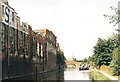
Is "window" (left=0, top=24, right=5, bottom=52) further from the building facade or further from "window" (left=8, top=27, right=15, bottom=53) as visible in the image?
"window" (left=8, top=27, right=15, bottom=53)

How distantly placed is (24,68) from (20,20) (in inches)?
339

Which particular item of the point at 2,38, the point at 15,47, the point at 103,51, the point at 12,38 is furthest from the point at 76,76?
the point at 2,38

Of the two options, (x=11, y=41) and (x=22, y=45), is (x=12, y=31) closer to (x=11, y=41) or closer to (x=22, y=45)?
(x=11, y=41)

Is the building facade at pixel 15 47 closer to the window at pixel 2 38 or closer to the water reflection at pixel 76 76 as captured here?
the window at pixel 2 38

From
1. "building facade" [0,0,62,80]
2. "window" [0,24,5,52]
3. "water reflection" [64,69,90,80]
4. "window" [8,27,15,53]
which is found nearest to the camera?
"water reflection" [64,69,90,80]

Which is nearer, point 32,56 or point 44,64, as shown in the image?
point 32,56

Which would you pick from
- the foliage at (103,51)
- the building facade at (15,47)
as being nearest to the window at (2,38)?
the building facade at (15,47)

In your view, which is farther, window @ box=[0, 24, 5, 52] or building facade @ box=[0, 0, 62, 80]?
building facade @ box=[0, 0, 62, 80]

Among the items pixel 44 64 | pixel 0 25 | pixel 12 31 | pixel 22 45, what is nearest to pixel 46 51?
pixel 44 64

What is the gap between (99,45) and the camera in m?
64.0

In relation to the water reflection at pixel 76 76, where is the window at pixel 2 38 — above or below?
above

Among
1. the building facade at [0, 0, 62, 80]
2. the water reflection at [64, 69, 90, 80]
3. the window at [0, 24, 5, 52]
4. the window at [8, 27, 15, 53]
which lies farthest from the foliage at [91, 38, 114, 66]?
the window at [0, 24, 5, 52]

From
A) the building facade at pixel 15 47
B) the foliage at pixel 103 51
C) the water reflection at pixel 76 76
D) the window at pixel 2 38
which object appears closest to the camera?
the water reflection at pixel 76 76

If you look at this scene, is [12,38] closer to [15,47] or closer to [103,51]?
[15,47]
